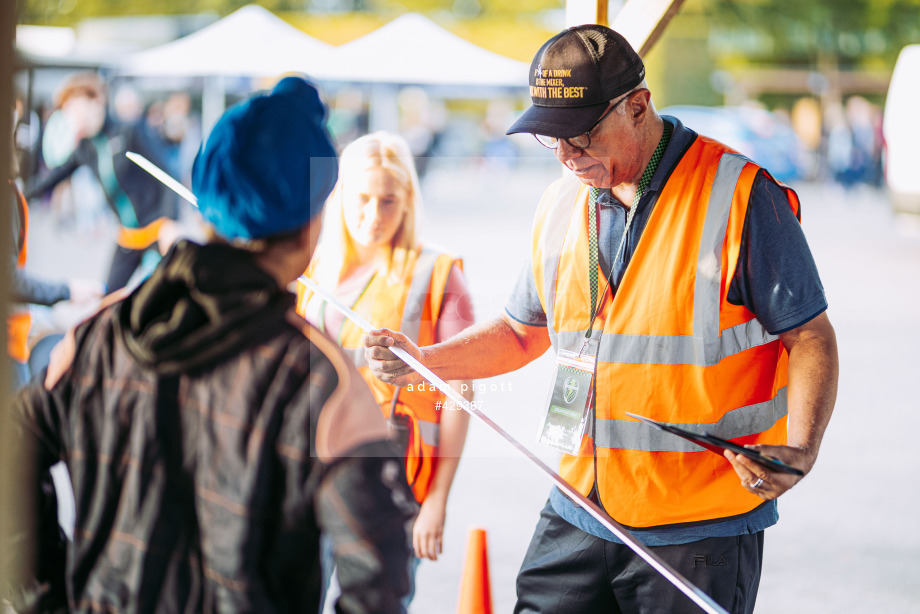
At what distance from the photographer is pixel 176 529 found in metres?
1.52

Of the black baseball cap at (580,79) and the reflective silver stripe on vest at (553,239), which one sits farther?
the reflective silver stripe on vest at (553,239)

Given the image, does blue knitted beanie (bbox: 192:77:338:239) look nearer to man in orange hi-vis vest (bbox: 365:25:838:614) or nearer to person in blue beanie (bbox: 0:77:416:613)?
person in blue beanie (bbox: 0:77:416:613)

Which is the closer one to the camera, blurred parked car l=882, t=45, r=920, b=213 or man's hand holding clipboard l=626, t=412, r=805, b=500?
man's hand holding clipboard l=626, t=412, r=805, b=500

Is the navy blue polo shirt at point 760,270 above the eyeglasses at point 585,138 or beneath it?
beneath

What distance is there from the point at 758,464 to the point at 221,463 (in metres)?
0.99

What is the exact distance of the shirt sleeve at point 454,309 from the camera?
2.83 metres

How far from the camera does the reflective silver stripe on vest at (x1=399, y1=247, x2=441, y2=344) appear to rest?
9.18 ft

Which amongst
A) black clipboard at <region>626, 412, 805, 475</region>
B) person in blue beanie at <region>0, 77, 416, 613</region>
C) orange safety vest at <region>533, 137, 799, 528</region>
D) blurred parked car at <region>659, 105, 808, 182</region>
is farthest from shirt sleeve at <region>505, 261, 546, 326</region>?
blurred parked car at <region>659, 105, 808, 182</region>

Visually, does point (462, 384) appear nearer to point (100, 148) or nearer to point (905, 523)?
point (905, 523)

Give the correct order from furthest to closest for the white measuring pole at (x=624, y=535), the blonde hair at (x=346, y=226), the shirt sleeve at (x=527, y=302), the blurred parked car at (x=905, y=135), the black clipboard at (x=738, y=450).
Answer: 1. the blurred parked car at (x=905, y=135)
2. the blonde hair at (x=346, y=226)
3. the shirt sleeve at (x=527, y=302)
4. the white measuring pole at (x=624, y=535)
5. the black clipboard at (x=738, y=450)

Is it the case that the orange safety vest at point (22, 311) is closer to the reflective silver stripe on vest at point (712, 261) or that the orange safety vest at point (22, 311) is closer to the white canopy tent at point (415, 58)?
the reflective silver stripe on vest at point (712, 261)

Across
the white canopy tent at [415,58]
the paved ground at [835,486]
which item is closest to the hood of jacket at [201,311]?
the paved ground at [835,486]

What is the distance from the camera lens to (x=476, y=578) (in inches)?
130

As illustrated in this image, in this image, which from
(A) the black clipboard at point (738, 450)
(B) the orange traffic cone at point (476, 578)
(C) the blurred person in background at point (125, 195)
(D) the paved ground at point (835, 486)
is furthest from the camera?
(C) the blurred person in background at point (125, 195)
